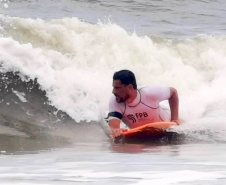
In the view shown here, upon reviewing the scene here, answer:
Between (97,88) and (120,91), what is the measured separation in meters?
2.17

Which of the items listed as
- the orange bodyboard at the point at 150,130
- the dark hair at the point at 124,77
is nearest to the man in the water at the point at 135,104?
the dark hair at the point at 124,77

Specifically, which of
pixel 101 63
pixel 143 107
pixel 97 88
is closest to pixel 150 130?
pixel 143 107

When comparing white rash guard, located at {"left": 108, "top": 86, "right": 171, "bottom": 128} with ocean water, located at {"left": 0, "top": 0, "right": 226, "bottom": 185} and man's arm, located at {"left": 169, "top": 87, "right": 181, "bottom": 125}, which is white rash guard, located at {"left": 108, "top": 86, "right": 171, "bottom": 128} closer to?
man's arm, located at {"left": 169, "top": 87, "right": 181, "bottom": 125}

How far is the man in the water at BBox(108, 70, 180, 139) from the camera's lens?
7426mm

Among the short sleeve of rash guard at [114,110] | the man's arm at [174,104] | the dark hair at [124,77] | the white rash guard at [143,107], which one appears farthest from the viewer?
the man's arm at [174,104]

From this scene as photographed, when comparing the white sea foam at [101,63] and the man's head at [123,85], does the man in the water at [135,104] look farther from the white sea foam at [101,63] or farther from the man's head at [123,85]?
the white sea foam at [101,63]

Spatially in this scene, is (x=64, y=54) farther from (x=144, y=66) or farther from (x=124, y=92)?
(x=124, y=92)

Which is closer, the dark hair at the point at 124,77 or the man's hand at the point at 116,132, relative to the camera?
the man's hand at the point at 116,132

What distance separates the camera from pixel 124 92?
7461mm

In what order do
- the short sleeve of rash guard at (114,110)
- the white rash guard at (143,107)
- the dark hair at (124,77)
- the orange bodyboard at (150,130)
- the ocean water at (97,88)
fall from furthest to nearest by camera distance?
the white rash guard at (143,107) → the short sleeve of rash guard at (114,110) → the dark hair at (124,77) → the orange bodyboard at (150,130) → the ocean water at (97,88)

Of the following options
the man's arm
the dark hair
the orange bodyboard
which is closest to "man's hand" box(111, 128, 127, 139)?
the orange bodyboard

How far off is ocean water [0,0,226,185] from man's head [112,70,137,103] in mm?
530

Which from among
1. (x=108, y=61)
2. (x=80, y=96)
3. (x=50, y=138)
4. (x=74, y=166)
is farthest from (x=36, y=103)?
(x=74, y=166)

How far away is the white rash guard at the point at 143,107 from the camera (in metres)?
7.58
